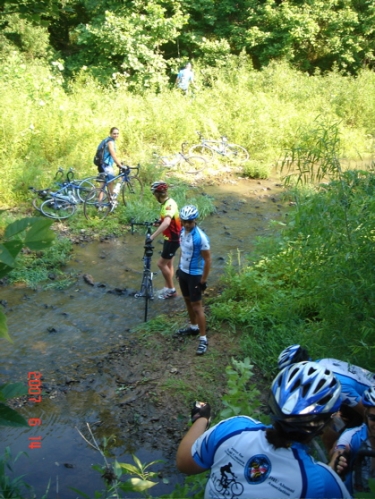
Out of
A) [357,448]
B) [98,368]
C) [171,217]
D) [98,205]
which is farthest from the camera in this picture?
[98,205]

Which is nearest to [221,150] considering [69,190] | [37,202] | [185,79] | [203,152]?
[203,152]

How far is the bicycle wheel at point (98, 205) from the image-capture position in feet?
35.3

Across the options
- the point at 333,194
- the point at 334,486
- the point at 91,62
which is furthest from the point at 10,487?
the point at 91,62

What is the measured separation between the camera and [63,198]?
34.3ft

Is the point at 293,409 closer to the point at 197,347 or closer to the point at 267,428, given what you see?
the point at 267,428

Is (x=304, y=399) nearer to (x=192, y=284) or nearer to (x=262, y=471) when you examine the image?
(x=262, y=471)

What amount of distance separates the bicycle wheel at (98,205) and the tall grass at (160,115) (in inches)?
48.4

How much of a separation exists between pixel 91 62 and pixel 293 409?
22788 millimetres

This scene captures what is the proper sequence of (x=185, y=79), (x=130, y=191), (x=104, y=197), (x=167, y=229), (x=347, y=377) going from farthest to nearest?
(x=185, y=79) → (x=130, y=191) → (x=104, y=197) → (x=167, y=229) → (x=347, y=377)

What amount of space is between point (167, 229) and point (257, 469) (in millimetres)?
5460

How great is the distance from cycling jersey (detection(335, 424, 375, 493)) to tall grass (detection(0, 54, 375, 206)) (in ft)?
24.0

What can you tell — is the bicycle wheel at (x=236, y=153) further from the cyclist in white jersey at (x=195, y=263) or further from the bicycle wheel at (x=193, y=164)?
the cyclist in white jersey at (x=195, y=263)

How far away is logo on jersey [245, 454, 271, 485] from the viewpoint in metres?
1.91

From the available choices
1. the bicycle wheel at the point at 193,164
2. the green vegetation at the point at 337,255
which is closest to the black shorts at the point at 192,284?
the green vegetation at the point at 337,255
